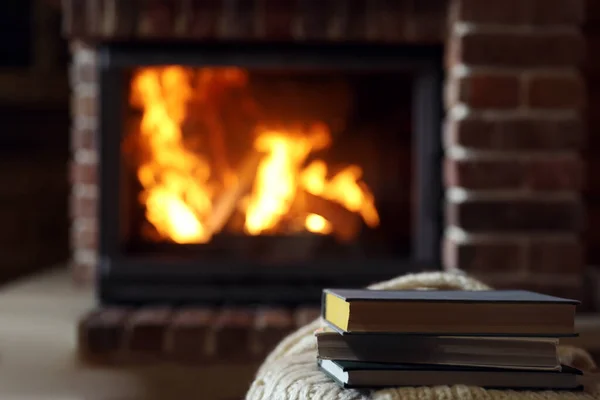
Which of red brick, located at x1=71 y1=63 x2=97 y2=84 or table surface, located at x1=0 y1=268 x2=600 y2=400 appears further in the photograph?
red brick, located at x1=71 y1=63 x2=97 y2=84

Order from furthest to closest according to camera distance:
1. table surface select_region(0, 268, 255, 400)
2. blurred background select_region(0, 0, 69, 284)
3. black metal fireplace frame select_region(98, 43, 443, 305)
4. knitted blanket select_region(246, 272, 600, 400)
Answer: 1. blurred background select_region(0, 0, 69, 284)
2. black metal fireplace frame select_region(98, 43, 443, 305)
3. table surface select_region(0, 268, 255, 400)
4. knitted blanket select_region(246, 272, 600, 400)

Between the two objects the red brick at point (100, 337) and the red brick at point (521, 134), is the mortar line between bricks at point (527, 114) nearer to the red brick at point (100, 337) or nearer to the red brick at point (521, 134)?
the red brick at point (521, 134)

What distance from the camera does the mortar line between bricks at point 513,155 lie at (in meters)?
1.64

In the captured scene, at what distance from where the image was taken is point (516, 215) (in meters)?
1.65

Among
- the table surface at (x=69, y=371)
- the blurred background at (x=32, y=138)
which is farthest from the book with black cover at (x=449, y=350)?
the blurred background at (x=32, y=138)

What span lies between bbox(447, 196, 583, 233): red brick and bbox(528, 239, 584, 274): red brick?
0.03 metres

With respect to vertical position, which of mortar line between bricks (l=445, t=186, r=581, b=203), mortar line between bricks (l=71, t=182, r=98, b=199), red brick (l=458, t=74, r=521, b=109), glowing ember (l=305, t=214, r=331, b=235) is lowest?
glowing ember (l=305, t=214, r=331, b=235)

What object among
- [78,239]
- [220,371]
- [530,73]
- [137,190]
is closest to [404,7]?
[530,73]

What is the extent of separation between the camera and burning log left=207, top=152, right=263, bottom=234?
1722mm

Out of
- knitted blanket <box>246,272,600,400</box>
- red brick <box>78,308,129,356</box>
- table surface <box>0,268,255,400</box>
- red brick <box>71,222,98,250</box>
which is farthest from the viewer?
red brick <box>71,222,98,250</box>

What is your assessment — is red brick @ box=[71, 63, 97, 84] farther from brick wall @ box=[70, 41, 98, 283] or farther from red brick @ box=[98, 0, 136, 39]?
red brick @ box=[98, 0, 136, 39]

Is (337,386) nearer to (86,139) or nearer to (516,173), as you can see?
(516,173)

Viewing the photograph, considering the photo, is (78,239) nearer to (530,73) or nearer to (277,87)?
(277,87)

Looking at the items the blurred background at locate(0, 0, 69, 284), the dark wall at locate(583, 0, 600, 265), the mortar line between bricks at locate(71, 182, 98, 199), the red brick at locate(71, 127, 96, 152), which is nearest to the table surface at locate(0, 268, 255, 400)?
the mortar line between bricks at locate(71, 182, 98, 199)
